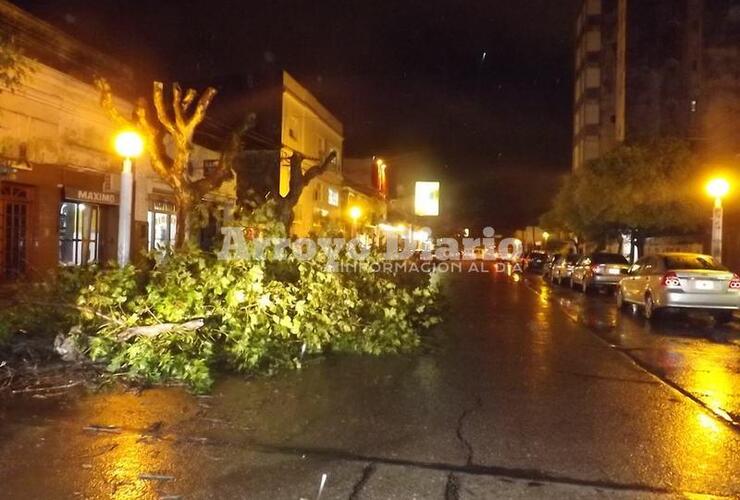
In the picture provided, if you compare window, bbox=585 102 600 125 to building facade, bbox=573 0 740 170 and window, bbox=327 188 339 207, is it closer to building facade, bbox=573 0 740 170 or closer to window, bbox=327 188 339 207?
building facade, bbox=573 0 740 170

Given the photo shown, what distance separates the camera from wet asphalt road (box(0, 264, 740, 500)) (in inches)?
203

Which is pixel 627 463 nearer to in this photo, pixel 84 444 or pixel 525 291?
pixel 84 444

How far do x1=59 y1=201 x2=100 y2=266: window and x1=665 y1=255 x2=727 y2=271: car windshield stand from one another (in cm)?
1300

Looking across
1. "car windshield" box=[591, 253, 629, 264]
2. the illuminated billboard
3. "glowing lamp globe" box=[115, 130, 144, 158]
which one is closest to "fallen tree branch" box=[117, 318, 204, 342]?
"glowing lamp globe" box=[115, 130, 144, 158]

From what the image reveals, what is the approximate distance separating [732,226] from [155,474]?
25780 mm

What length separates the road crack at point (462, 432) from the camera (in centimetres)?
581

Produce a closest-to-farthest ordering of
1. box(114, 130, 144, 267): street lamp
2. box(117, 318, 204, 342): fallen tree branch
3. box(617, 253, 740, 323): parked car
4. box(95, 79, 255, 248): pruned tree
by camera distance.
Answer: box(117, 318, 204, 342): fallen tree branch, box(114, 130, 144, 267): street lamp, box(95, 79, 255, 248): pruned tree, box(617, 253, 740, 323): parked car

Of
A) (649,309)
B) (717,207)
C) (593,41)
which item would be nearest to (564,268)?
(717,207)

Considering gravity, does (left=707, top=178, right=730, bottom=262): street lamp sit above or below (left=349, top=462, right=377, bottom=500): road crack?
above

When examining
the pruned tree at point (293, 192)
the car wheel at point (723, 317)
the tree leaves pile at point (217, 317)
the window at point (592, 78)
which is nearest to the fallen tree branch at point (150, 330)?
the tree leaves pile at point (217, 317)

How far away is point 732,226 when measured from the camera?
26266 millimetres

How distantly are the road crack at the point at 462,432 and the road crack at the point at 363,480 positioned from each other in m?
0.75

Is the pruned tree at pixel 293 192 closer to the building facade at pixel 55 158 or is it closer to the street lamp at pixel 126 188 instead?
the building facade at pixel 55 158

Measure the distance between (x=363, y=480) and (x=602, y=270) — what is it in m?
20.7
